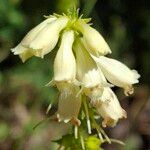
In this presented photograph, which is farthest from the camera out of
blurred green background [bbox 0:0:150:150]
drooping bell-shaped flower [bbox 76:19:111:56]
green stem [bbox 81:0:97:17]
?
blurred green background [bbox 0:0:150:150]

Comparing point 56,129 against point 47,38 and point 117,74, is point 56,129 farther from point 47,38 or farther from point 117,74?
point 47,38

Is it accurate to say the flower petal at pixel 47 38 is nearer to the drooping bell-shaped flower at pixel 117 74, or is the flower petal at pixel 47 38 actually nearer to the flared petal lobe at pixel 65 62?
the flared petal lobe at pixel 65 62

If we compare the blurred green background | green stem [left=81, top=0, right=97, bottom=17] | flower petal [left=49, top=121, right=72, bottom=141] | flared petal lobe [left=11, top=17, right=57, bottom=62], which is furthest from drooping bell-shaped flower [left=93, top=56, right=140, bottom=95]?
flower petal [left=49, top=121, right=72, bottom=141]

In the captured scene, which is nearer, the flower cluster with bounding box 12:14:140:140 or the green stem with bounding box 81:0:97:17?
the flower cluster with bounding box 12:14:140:140

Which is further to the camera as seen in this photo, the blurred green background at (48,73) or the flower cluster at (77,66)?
the blurred green background at (48,73)

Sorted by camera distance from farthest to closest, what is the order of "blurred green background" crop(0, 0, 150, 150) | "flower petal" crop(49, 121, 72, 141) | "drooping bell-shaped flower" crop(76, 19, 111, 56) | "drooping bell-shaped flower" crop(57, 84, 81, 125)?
1. "flower petal" crop(49, 121, 72, 141)
2. "blurred green background" crop(0, 0, 150, 150)
3. "drooping bell-shaped flower" crop(57, 84, 81, 125)
4. "drooping bell-shaped flower" crop(76, 19, 111, 56)

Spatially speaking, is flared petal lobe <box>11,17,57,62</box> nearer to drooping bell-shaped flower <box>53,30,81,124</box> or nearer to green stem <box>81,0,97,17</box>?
drooping bell-shaped flower <box>53,30,81,124</box>

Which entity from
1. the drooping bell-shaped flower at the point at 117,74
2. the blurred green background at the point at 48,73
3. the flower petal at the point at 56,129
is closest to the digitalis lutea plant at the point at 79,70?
the drooping bell-shaped flower at the point at 117,74

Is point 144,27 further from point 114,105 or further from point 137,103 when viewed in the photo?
point 114,105
